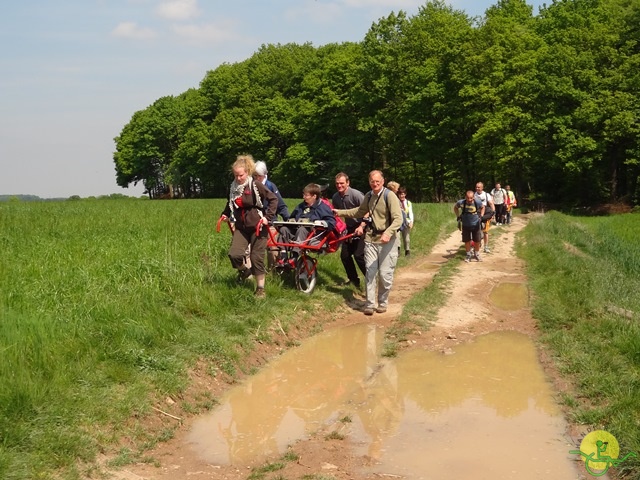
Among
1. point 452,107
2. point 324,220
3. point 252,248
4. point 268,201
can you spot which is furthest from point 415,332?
point 452,107

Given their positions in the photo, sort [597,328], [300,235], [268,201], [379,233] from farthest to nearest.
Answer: [300,235], [379,233], [268,201], [597,328]

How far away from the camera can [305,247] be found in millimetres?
9648

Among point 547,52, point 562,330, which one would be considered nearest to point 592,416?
point 562,330

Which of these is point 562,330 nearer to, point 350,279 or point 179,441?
point 350,279

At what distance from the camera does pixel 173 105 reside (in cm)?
8412

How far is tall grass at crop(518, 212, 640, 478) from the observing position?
5.43 meters

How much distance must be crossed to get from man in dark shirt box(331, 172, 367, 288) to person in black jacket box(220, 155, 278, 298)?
1.68m

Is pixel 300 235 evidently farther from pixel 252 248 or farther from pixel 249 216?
pixel 249 216

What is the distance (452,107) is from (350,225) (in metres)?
36.6

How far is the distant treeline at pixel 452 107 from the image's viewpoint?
39594mm

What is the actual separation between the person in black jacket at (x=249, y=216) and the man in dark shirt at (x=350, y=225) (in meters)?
1.68

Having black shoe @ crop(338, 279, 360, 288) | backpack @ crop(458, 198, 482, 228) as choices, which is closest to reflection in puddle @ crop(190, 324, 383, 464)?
black shoe @ crop(338, 279, 360, 288)

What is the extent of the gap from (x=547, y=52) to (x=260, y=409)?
42164 millimetres

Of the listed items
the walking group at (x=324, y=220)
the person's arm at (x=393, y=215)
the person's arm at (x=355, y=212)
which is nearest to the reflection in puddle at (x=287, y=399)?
the walking group at (x=324, y=220)
